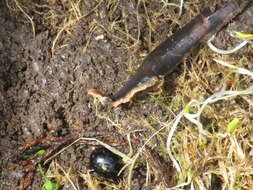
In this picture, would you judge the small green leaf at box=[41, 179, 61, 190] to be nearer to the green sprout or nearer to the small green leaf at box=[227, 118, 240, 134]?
the green sprout

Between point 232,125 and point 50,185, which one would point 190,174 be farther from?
point 50,185

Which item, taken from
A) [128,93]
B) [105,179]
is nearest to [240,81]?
[128,93]

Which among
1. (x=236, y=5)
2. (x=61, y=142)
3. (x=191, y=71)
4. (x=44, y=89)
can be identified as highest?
(x=236, y=5)

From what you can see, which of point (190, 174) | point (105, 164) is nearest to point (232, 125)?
point (190, 174)

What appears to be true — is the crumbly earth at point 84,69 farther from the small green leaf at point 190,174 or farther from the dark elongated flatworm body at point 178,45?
the small green leaf at point 190,174

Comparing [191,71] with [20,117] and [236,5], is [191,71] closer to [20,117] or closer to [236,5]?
[236,5]
